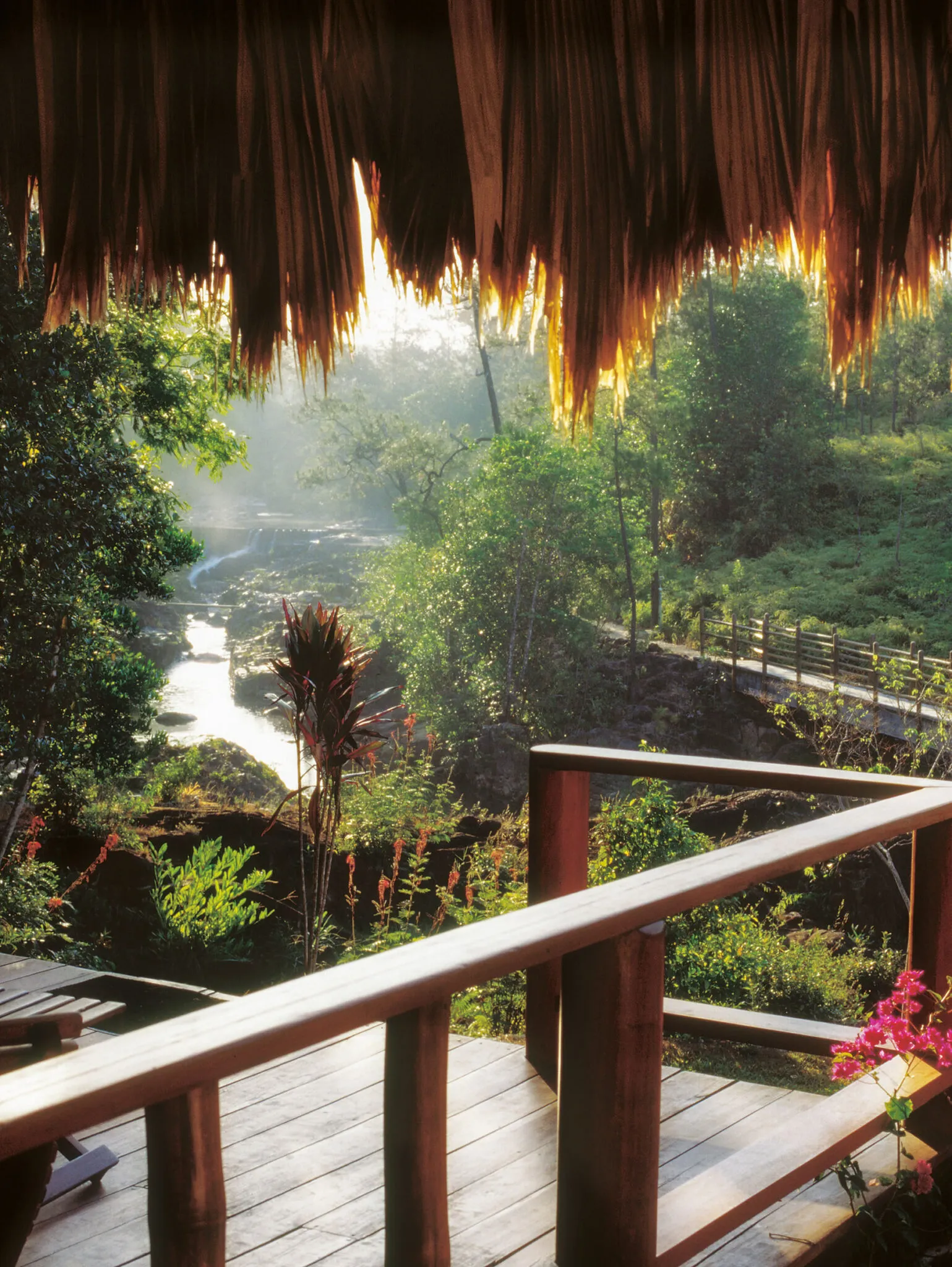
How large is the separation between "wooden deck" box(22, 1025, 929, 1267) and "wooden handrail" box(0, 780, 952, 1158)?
51 centimetres

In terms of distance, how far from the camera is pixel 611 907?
4.09 ft

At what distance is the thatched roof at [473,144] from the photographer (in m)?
1.96

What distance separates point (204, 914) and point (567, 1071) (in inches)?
198

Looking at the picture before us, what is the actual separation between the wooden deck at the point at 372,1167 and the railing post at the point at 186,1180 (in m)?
0.72

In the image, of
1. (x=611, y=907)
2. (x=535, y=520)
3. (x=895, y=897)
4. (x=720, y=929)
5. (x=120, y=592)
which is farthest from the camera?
(x=535, y=520)

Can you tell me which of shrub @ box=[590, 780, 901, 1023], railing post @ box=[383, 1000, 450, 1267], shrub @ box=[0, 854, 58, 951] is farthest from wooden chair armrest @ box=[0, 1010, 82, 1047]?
shrub @ box=[0, 854, 58, 951]

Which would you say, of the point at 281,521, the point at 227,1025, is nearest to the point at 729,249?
the point at 227,1025

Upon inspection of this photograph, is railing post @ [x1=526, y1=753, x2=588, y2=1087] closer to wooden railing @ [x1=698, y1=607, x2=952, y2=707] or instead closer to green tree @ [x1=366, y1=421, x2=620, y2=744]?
wooden railing @ [x1=698, y1=607, x2=952, y2=707]

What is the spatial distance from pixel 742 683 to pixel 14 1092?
19473 mm

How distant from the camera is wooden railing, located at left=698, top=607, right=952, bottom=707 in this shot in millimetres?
15430

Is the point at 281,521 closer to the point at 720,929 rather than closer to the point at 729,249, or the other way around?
the point at 720,929

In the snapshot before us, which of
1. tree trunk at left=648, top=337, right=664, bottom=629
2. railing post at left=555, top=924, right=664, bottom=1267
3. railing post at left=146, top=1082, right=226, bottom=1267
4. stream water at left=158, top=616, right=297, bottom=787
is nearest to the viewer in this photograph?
railing post at left=146, top=1082, right=226, bottom=1267

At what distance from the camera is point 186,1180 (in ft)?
2.77

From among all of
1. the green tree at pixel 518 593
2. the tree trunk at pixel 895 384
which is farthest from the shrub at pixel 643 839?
the tree trunk at pixel 895 384
